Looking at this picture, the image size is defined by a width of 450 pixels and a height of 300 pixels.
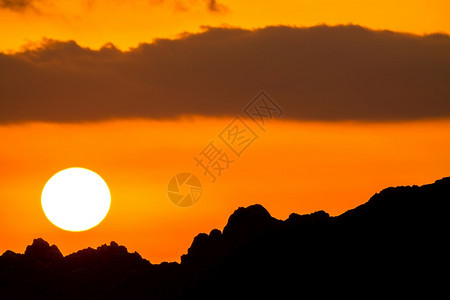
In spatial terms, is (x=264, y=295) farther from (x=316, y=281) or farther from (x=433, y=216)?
(x=433, y=216)

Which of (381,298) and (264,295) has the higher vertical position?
(264,295)

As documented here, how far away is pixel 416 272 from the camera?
17988cm

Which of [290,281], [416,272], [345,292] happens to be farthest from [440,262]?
[290,281]

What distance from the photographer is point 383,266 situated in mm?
186750

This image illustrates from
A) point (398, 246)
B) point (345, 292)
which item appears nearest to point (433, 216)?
point (398, 246)

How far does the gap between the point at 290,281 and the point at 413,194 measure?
26016 mm

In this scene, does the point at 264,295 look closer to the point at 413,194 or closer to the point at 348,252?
the point at 348,252

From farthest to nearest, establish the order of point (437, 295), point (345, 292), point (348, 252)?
point (348, 252)
point (345, 292)
point (437, 295)

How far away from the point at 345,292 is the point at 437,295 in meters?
18.8

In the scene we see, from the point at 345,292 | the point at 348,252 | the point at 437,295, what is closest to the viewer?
the point at 437,295

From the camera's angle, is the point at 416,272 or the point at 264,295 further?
the point at 264,295

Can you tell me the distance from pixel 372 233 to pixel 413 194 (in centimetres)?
991

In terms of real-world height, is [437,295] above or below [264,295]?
below

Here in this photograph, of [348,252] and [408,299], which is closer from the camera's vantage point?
[408,299]
